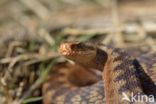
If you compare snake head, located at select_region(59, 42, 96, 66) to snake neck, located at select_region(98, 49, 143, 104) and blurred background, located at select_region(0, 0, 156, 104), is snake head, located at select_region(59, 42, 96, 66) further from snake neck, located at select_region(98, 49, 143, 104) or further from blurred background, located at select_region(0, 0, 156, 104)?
blurred background, located at select_region(0, 0, 156, 104)

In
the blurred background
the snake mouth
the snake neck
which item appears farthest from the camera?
the blurred background

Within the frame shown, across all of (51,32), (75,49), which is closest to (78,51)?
(75,49)

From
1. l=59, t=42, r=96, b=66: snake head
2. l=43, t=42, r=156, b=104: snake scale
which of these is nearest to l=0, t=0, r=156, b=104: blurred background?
l=43, t=42, r=156, b=104: snake scale

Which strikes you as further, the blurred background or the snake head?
the blurred background

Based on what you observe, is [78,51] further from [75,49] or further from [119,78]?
[119,78]

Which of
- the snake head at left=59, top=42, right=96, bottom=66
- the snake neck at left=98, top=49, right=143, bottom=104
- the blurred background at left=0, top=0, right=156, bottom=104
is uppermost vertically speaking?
the blurred background at left=0, top=0, right=156, bottom=104

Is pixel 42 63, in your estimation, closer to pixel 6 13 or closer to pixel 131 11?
pixel 131 11
